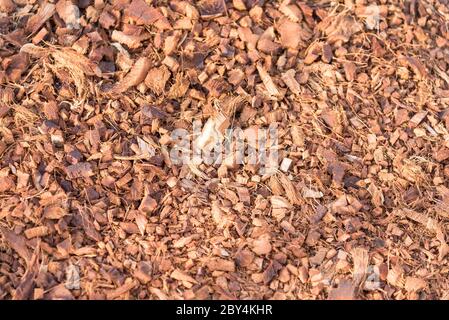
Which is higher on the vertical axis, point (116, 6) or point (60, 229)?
point (116, 6)

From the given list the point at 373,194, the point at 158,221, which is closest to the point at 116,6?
the point at 158,221

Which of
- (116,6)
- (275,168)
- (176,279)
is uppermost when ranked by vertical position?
(116,6)

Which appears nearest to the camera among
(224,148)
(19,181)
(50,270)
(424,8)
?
(50,270)

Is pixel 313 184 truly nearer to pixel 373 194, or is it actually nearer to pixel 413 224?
pixel 373 194

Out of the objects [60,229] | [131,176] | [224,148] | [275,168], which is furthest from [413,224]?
[60,229]

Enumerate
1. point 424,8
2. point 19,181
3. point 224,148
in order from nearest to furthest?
point 19,181 < point 224,148 < point 424,8

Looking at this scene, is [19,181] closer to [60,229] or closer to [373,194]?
[60,229]

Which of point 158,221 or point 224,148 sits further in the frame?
point 224,148
